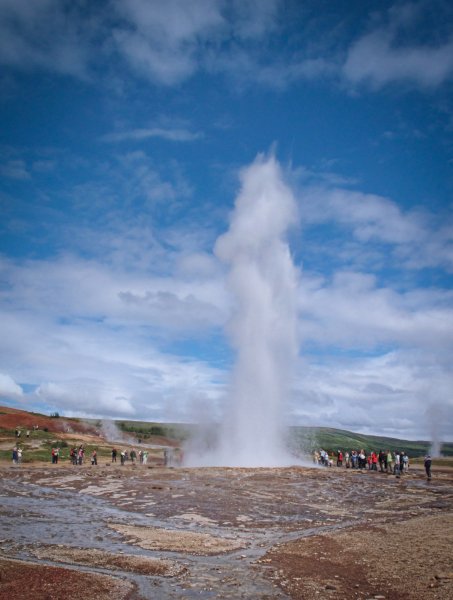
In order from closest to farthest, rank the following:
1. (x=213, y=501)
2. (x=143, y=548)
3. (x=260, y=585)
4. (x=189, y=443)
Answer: (x=260, y=585) < (x=143, y=548) < (x=213, y=501) < (x=189, y=443)

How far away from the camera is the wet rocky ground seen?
32.5 feet

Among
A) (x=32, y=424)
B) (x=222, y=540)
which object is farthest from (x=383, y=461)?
(x=32, y=424)

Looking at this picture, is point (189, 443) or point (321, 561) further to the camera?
point (189, 443)

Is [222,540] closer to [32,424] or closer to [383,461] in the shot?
[383,461]

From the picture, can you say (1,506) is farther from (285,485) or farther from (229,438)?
(229,438)

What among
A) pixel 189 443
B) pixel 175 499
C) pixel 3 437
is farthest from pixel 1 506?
pixel 3 437

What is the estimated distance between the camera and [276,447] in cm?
4462

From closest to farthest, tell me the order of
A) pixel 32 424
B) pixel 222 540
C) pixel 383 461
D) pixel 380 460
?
pixel 222 540, pixel 380 460, pixel 383 461, pixel 32 424

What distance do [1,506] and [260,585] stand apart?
14717mm

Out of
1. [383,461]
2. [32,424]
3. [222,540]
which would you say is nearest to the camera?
[222,540]

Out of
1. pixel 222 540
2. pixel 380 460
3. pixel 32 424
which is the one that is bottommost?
pixel 222 540

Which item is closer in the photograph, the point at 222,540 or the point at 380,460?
the point at 222,540

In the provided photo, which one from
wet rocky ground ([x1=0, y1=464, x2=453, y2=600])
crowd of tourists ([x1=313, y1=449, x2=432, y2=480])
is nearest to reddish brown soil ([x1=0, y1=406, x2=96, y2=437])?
crowd of tourists ([x1=313, y1=449, x2=432, y2=480])

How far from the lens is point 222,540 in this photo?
49.5 feet
